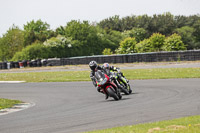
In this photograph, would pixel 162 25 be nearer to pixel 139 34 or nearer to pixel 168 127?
pixel 139 34

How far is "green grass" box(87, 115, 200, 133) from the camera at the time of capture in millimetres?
7207

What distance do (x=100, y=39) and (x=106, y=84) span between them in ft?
324

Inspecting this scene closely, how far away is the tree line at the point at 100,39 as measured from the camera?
76.2 meters

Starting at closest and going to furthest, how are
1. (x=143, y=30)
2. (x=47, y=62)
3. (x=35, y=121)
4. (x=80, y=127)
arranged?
(x=80, y=127)
(x=35, y=121)
(x=47, y=62)
(x=143, y=30)

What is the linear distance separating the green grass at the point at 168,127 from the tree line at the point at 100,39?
2511 inches

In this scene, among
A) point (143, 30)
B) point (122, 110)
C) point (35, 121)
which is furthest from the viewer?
point (143, 30)

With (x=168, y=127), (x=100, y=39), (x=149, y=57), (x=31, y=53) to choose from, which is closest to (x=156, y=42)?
(x=31, y=53)

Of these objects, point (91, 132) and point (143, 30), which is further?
point (143, 30)

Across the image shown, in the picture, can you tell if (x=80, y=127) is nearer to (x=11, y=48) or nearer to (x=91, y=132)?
(x=91, y=132)

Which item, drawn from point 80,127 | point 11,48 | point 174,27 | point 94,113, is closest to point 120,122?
point 80,127

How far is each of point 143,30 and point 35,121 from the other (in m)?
111

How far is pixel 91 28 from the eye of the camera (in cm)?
11012

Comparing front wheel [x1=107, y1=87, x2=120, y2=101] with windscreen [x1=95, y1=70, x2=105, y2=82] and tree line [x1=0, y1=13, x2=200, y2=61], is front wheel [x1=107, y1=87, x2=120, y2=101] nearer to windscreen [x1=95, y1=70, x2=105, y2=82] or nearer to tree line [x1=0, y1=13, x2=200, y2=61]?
windscreen [x1=95, y1=70, x2=105, y2=82]

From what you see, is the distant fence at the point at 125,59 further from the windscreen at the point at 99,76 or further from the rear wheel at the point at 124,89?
the windscreen at the point at 99,76
